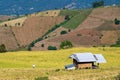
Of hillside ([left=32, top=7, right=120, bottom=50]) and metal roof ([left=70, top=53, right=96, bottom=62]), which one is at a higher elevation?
metal roof ([left=70, top=53, right=96, bottom=62])

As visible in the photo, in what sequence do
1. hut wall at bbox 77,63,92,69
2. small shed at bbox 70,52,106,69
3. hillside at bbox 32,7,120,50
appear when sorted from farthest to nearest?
hillside at bbox 32,7,120,50 < hut wall at bbox 77,63,92,69 < small shed at bbox 70,52,106,69

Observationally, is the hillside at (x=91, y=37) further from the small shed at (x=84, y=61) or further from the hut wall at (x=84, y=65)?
the hut wall at (x=84, y=65)

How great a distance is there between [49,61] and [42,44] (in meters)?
87.7

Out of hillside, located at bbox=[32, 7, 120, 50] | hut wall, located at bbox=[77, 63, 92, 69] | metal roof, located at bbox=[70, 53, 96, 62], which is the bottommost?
hillside, located at bbox=[32, 7, 120, 50]

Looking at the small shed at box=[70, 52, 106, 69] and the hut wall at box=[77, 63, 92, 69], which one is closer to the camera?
the small shed at box=[70, 52, 106, 69]

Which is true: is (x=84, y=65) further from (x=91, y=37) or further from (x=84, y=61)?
(x=91, y=37)

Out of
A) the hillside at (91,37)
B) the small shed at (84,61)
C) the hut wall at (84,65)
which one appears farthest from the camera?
the hillside at (91,37)

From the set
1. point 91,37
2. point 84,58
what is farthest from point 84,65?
point 91,37

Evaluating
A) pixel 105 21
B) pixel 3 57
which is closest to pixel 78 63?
pixel 3 57

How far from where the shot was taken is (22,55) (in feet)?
274

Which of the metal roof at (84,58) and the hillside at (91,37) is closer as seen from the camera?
the metal roof at (84,58)

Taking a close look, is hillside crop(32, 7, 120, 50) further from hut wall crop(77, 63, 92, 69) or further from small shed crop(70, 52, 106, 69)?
hut wall crop(77, 63, 92, 69)

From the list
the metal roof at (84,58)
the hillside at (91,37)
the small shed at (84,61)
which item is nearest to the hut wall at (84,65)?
the small shed at (84,61)

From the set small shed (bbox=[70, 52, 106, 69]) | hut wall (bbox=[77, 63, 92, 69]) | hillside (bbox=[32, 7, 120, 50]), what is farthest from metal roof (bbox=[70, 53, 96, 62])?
hillside (bbox=[32, 7, 120, 50])
